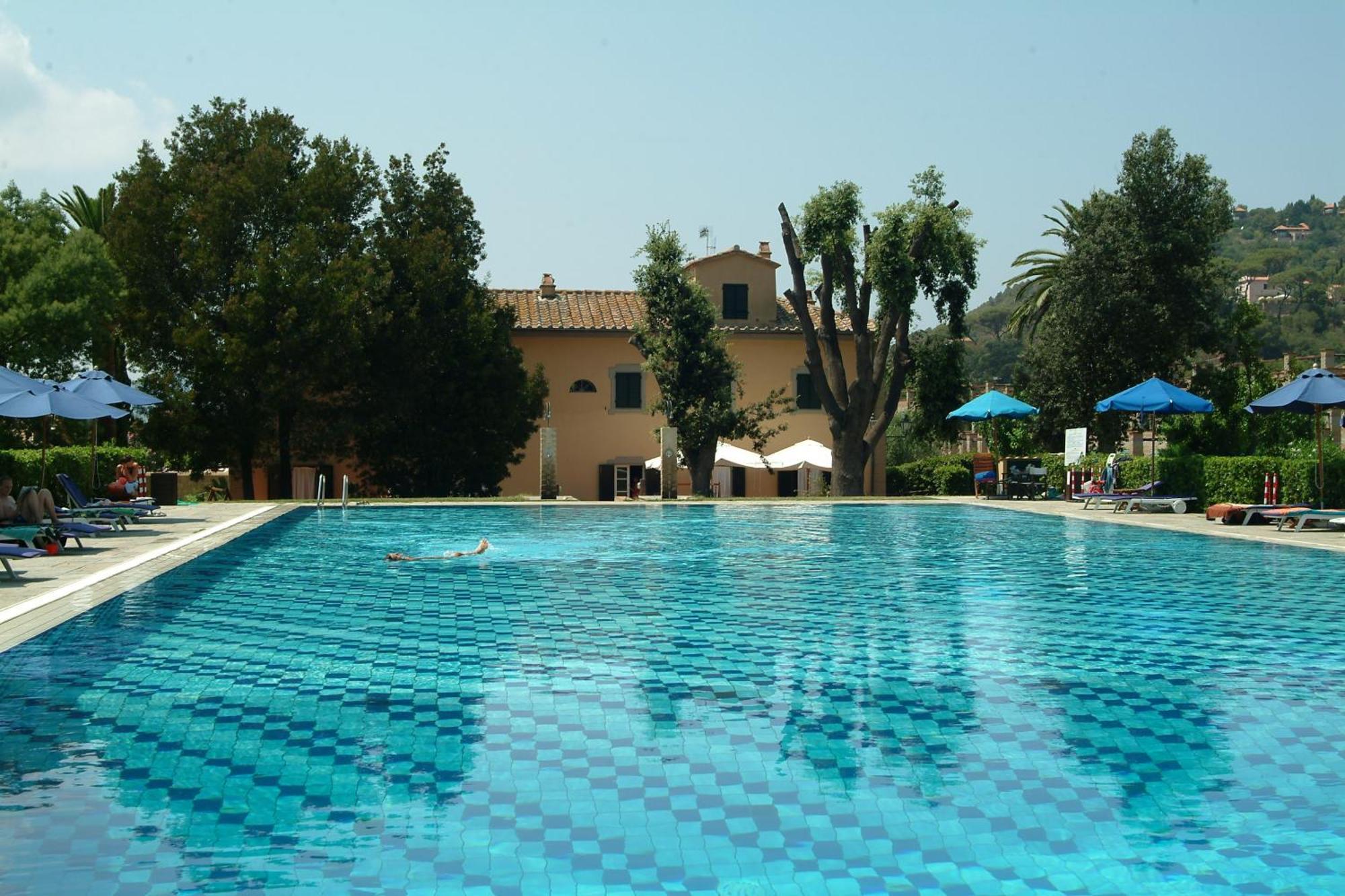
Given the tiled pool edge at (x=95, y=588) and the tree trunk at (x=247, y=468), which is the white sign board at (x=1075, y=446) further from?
the tree trunk at (x=247, y=468)

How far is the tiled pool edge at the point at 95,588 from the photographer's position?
9.80 metres

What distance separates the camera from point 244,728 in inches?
297

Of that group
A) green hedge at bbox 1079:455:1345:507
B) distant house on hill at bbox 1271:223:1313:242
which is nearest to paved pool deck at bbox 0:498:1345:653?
green hedge at bbox 1079:455:1345:507

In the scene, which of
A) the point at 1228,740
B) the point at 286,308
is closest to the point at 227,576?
the point at 1228,740

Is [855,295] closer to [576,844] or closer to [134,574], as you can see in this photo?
[134,574]

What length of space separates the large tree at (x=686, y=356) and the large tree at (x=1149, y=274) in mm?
9371

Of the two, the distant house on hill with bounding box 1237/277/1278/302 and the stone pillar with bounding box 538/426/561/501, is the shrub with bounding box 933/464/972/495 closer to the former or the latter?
the stone pillar with bounding box 538/426/561/501

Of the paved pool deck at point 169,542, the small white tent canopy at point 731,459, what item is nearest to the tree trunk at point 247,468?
the paved pool deck at point 169,542

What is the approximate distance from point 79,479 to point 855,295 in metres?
19.9

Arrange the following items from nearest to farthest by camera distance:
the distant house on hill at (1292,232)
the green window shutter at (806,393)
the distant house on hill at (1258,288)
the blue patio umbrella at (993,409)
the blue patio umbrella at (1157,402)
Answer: the blue patio umbrella at (1157,402), the blue patio umbrella at (993,409), the green window shutter at (806,393), the distant house on hill at (1258,288), the distant house on hill at (1292,232)

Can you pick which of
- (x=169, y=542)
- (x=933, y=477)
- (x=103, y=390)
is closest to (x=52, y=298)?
(x=103, y=390)

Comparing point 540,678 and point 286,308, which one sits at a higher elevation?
point 286,308

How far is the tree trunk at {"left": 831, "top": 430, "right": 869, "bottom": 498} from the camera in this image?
114 feet

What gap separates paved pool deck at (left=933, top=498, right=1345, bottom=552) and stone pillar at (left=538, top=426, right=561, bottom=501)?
339 inches
